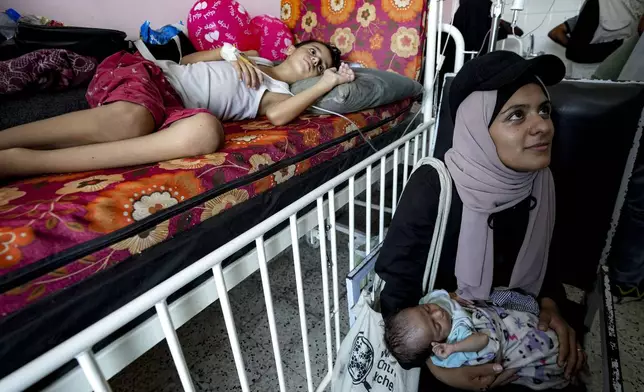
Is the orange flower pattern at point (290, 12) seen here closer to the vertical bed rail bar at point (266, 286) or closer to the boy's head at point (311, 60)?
the boy's head at point (311, 60)

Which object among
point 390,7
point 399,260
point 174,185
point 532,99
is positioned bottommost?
point 399,260

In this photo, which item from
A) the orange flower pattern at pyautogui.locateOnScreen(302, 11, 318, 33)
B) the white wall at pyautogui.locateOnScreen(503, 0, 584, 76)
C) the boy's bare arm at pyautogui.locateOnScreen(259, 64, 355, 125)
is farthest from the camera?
the white wall at pyautogui.locateOnScreen(503, 0, 584, 76)

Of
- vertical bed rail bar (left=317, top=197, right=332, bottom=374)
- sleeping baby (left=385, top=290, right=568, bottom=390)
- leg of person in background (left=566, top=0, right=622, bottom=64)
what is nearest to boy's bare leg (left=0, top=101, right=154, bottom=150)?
vertical bed rail bar (left=317, top=197, right=332, bottom=374)

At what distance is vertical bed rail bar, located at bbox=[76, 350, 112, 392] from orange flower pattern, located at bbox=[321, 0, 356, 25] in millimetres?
1758

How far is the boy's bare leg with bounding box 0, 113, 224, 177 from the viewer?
77cm

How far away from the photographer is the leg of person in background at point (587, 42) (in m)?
2.67

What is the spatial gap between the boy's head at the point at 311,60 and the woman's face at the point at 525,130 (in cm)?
93

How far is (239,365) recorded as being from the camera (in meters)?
0.70

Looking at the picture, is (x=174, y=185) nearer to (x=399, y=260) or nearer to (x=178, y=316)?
(x=178, y=316)

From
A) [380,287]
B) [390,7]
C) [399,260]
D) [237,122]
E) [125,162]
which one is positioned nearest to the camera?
[125,162]

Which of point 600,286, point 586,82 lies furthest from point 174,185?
point 586,82

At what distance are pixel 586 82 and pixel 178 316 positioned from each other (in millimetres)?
1437

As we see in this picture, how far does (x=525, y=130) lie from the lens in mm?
805

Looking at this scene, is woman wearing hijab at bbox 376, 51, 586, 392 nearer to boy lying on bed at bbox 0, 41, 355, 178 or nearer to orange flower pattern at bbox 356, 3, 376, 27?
boy lying on bed at bbox 0, 41, 355, 178
